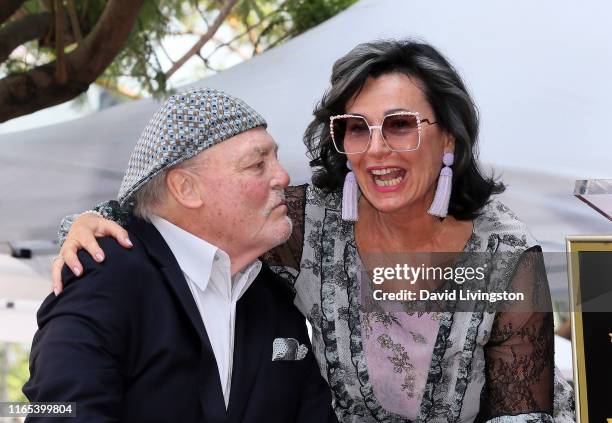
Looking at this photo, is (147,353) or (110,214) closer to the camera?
(147,353)

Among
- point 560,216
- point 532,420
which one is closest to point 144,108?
point 560,216

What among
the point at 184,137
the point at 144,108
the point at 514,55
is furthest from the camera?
the point at 144,108

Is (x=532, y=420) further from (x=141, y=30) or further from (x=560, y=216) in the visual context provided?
(x=141, y=30)

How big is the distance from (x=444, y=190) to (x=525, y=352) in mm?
505

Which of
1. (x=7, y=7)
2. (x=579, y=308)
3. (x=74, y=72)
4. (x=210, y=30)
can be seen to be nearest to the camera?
(x=579, y=308)

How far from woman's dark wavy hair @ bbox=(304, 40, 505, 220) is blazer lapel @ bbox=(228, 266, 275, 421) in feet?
2.02

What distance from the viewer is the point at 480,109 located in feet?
11.2

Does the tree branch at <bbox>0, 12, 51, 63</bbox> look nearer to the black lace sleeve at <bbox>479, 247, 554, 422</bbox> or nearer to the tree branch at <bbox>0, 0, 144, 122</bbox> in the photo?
the tree branch at <bbox>0, 0, 144, 122</bbox>

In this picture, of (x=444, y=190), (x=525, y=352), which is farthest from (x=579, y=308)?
(x=444, y=190)

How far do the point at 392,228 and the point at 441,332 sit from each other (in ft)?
1.15

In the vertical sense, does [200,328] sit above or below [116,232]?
below

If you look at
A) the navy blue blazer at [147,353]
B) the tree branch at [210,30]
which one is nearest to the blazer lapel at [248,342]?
the navy blue blazer at [147,353]

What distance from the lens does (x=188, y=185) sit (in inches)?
85.4

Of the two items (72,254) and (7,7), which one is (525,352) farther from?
(7,7)
